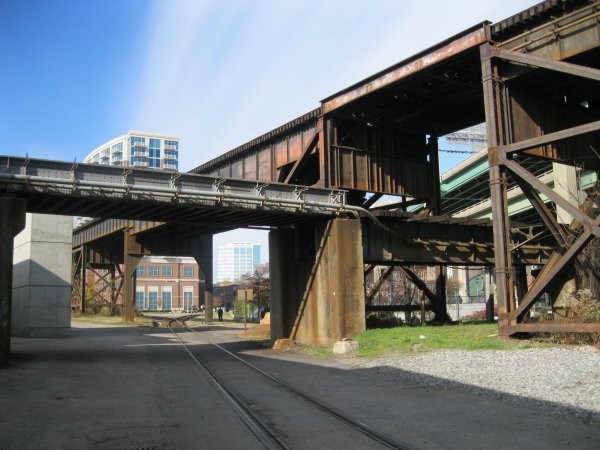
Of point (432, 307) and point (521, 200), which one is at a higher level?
point (521, 200)

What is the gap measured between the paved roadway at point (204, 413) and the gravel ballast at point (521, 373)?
0.46 m

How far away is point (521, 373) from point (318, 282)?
1066 centimetres

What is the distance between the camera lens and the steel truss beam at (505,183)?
16.9 m

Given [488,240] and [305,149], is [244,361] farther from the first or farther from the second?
[488,240]

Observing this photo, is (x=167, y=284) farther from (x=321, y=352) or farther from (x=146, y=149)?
(x=321, y=352)

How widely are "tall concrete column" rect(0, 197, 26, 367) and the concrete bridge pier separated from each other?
10.6m

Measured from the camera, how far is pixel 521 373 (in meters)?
12.0

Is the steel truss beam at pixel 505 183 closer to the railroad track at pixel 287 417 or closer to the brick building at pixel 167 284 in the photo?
the railroad track at pixel 287 417

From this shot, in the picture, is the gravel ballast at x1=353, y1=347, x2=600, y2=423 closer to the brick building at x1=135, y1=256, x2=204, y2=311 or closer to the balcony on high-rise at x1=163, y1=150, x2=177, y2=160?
the brick building at x1=135, y1=256, x2=204, y2=311

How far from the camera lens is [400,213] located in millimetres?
22281

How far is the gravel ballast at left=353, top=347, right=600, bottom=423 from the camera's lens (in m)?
9.29

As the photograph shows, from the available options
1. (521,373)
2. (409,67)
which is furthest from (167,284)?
(521,373)

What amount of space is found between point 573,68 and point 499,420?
1186cm

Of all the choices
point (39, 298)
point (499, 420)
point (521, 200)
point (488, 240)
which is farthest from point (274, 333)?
point (521, 200)
